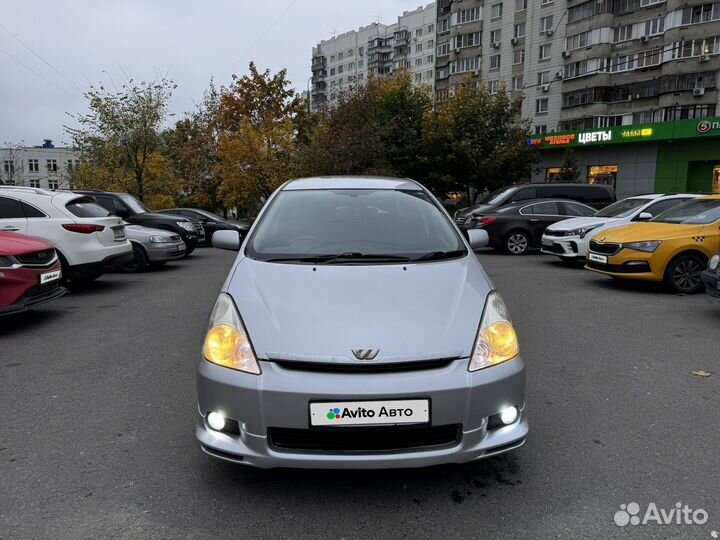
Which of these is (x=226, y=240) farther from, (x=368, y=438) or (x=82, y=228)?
(x=82, y=228)

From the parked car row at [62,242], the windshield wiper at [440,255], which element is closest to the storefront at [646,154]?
the parked car row at [62,242]

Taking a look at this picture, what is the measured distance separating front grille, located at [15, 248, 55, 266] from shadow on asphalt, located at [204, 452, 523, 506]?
14.2 feet

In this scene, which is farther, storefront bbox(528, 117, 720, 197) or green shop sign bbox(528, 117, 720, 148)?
storefront bbox(528, 117, 720, 197)

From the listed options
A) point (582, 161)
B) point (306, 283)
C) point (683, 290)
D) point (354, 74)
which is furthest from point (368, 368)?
point (354, 74)

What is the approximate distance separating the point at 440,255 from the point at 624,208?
9919 mm

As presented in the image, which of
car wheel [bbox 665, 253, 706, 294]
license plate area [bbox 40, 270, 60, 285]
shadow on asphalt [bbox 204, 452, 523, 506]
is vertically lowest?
shadow on asphalt [bbox 204, 452, 523, 506]

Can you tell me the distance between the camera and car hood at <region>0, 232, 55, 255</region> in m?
5.81

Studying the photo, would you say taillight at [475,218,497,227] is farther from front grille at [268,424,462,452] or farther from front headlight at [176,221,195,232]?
front grille at [268,424,462,452]

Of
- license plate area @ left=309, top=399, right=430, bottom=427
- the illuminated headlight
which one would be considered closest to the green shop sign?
the illuminated headlight

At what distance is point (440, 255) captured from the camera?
3443mm

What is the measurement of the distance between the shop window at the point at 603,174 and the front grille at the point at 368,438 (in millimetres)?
36745

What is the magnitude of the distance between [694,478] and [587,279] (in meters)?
7.50

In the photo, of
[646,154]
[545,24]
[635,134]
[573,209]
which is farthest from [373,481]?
[545,24]

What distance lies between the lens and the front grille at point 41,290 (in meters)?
6.00
